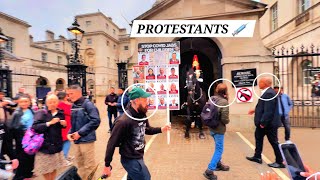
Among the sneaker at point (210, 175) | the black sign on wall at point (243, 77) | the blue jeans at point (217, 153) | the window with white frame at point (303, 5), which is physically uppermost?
the window with white frame at point (303, 5)

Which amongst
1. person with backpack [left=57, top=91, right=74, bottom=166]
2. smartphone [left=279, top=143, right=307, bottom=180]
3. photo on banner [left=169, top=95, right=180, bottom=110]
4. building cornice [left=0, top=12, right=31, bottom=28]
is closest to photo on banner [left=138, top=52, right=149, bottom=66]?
photo on banner [left=169, top=95, right=180, bottom=110]

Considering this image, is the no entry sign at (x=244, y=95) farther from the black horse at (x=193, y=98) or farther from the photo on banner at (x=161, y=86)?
the photo on banner at (x=161, y=86)

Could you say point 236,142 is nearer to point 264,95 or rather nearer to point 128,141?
point 264,95

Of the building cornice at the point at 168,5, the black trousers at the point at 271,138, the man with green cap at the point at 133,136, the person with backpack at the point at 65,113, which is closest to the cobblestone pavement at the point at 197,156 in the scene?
the black trousers at the point at 271,138

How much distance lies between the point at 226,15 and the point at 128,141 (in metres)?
7.61

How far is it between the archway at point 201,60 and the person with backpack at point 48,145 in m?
8.65

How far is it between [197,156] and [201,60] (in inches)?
305

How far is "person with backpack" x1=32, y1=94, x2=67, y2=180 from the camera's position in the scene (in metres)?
4.00

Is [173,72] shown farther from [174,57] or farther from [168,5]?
[168,5]

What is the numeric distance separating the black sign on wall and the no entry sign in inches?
7.4

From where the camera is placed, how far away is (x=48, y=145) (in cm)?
403

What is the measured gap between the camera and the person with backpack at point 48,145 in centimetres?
400

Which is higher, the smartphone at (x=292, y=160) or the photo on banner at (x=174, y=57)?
the photo on banner at (x=174, y=57)

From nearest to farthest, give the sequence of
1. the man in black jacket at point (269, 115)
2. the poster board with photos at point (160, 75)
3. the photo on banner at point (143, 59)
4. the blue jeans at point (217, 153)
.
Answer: the blue jeans at point (217, 153) < the man in black jacket at point (269, 115) < the poster board with photos at point (160, 75) < the photo on banner at point (143, 59)
